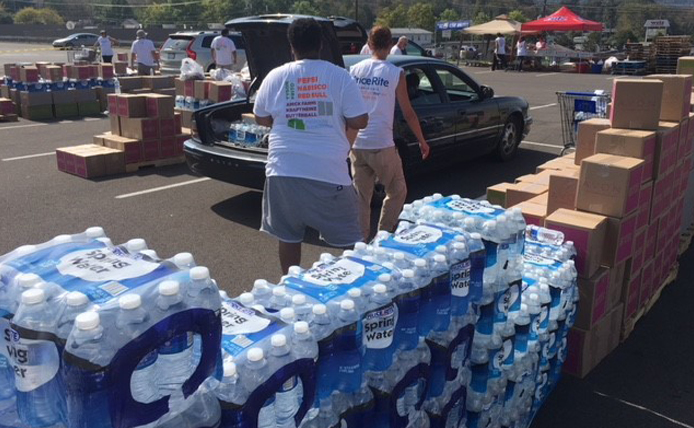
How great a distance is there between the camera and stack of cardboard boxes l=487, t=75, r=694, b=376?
387 cm

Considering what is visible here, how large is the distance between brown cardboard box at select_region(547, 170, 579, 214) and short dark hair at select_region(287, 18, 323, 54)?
1828mm

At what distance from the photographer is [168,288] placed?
5.35ft

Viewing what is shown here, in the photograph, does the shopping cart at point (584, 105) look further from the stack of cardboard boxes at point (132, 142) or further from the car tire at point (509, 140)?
the stack of cardboard boxes at point (132, 142)

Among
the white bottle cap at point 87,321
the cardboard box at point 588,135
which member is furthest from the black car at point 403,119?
the white bottle cap at point 87,321

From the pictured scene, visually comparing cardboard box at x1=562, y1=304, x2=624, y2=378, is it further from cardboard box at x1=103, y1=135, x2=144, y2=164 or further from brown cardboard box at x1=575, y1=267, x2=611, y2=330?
cardboard box at x1=103, y1=135, x2=144, y2=164

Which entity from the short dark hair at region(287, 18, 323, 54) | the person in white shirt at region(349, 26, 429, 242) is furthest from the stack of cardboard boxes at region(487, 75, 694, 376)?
the short dark hair at region(287, 18, 323, 54)

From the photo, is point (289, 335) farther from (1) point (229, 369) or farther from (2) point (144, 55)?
(2) point (144, 55)

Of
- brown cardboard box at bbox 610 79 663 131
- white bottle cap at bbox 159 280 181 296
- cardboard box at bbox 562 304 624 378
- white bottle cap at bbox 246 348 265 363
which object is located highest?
brown cardboard box at bbox 610 79 663 131

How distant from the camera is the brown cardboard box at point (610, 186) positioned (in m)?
3.88

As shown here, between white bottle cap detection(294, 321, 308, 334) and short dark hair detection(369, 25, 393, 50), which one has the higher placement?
short dark hair detection(369, 25, 393, 50)

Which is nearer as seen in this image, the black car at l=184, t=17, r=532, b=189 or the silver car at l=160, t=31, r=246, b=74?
the black car at l=184, t=17, r=532, b=189

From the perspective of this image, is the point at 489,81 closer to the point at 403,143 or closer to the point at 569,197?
the point at 403,143

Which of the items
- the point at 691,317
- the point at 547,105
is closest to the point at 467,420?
the point at 691,317

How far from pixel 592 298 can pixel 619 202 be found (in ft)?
2.05
